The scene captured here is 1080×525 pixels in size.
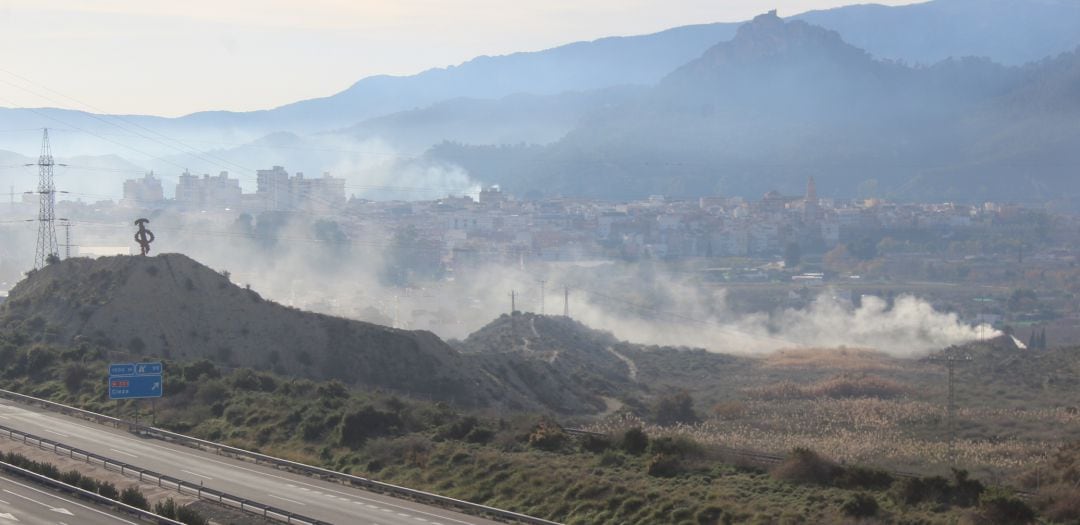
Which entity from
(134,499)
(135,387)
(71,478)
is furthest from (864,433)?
(134,499)

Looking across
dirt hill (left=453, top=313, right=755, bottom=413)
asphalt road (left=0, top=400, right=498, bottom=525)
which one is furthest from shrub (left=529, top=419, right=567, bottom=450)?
dirt hill (left=453, top=313, right=755, bottom=413)

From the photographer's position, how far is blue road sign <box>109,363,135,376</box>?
46.3m

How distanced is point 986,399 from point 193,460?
50415 mm

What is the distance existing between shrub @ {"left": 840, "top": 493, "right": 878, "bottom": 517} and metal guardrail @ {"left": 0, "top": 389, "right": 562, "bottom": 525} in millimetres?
6486

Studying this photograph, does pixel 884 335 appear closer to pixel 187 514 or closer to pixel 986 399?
pixel 986 399

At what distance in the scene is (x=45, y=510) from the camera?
31344 mm

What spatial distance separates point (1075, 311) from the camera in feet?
524

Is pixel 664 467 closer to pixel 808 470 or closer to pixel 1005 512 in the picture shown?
pixel 808 470

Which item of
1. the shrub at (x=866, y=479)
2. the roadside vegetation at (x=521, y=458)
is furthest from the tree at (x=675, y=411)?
the shrub at (x=866, y=479)

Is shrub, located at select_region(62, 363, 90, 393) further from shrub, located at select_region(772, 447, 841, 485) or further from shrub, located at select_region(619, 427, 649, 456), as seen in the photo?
shrub, located at select_region(772, 447, 841, 485)

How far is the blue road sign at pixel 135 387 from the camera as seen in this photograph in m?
46.3

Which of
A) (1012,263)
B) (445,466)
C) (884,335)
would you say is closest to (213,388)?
(445,466)

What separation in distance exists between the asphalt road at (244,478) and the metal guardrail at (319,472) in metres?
0.34

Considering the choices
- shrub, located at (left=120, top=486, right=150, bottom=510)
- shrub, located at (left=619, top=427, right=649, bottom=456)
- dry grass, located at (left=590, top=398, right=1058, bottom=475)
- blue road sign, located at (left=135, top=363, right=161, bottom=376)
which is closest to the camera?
shrub, located at (left=120, top=486, right=150, bottom=510)
